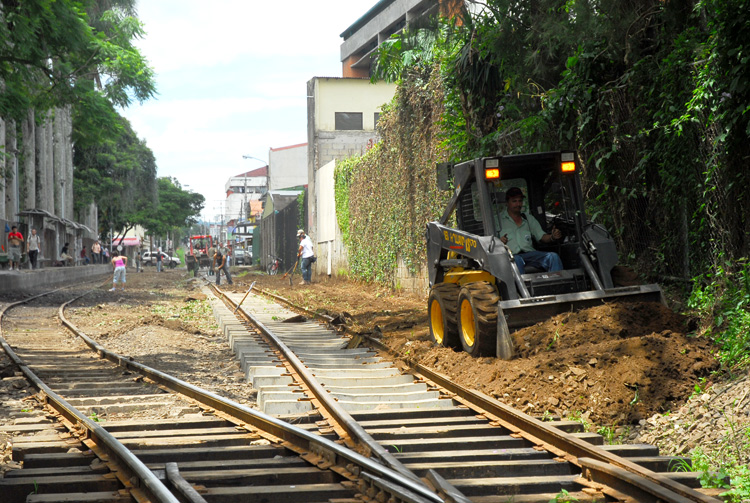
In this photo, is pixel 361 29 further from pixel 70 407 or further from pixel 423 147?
pixel 70 407

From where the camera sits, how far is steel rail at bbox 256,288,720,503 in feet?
14.0

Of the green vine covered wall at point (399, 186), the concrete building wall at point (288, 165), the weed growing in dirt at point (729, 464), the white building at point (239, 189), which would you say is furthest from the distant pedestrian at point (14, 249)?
the white building at point (239, 189)

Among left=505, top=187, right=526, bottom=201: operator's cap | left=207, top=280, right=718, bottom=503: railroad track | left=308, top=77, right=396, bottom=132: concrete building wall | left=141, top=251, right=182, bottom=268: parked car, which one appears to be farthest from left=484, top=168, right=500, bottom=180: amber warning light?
left=141, top=251, right=182, bottom=268: parked car

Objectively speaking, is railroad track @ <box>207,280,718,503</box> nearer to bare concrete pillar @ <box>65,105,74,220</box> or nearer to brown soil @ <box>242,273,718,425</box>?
brown soil @ <box>242,273,718,425</box>

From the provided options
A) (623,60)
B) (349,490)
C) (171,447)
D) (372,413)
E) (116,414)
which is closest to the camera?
(349,490)

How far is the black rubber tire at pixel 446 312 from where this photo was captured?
9.17 m

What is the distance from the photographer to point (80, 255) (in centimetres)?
6031

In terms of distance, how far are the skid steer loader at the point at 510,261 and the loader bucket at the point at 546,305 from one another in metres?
0.01

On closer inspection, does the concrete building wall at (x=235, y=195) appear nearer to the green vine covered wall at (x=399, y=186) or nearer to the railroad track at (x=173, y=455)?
the green vine covered wall at (x=399, y=186)

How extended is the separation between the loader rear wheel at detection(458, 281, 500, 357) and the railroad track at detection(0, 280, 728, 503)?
26.6 inches

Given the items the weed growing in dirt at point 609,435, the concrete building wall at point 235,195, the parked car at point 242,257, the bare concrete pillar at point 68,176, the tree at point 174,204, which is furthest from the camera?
the concrete building wall at point 235,195

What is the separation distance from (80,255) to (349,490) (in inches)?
2359

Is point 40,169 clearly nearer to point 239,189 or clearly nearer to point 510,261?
point 510,261

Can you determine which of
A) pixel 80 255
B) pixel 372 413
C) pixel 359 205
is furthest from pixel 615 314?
pixel 80 255
